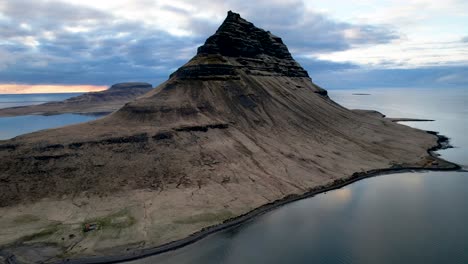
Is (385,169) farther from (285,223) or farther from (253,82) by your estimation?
(253,82)

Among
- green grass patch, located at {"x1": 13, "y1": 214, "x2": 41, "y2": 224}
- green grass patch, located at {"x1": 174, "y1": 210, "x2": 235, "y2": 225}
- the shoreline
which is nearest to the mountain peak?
the shoreline

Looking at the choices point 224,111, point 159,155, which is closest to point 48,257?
point 159,155

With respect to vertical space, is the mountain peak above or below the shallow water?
above

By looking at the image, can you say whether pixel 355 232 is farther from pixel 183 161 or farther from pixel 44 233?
pixel 44 233

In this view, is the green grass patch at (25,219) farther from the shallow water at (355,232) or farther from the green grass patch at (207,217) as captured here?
the green grass patch at (207,217)

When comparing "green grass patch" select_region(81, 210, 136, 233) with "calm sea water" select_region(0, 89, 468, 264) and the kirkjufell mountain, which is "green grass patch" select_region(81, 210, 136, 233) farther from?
"calm sea water" select_region(0, 89, 468, 264)

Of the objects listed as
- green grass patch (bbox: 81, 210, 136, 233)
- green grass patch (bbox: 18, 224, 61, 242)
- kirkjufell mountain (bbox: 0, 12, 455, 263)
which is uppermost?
kirkjufell mountain (bbox: 0, 12, 455, 263)

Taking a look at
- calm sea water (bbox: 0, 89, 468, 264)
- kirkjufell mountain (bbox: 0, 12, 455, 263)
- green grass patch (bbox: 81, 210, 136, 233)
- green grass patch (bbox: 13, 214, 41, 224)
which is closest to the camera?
calm sea water (bbox: 0, 89, 468, 264)
